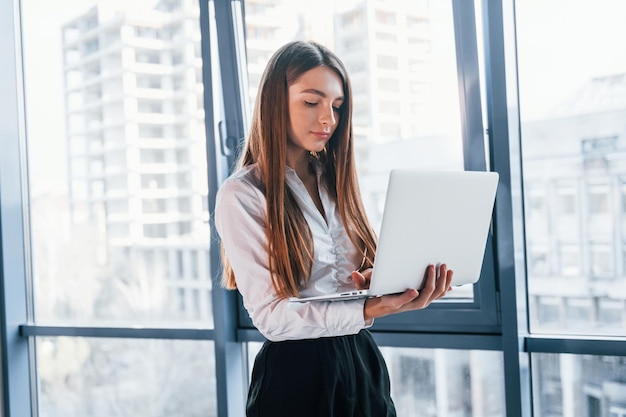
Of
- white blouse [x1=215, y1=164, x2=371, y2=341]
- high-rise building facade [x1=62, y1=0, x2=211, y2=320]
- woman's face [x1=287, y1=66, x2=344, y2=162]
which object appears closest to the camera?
white blouse [x1=215, y1=164, x2=371, y2=341]

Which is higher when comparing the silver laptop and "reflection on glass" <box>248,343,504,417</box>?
the silver laptop

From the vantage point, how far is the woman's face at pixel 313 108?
1632 millimetres

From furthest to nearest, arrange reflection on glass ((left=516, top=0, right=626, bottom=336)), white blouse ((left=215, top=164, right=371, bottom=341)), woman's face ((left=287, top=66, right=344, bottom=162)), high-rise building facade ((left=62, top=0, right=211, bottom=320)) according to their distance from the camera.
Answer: high-rise building facade ((left=62, top=0, right=211, bottom=320))
reflection on glass ((left=516, top=0, right=626, bottom=336))
woman's face ((left=287, top=66, right=344, bottom=162))
white blouse ((left=215, top=164, right=371, bottom=341))

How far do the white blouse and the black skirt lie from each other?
5 cm

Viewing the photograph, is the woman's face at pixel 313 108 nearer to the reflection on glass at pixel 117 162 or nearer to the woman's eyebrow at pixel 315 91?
the woman's eyebrow at pixel 315 91

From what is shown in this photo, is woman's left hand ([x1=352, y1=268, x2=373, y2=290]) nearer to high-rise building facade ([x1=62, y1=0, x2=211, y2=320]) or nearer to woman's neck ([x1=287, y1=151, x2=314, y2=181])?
woman's neck ([x1=287, y1=151, x2=314, y2=181])

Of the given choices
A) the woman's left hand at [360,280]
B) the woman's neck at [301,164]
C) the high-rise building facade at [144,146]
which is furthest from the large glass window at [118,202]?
the woman's left hand at [360,280]

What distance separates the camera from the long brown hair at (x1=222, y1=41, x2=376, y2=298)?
154 centimetres

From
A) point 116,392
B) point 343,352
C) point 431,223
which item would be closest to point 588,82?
point 431,223

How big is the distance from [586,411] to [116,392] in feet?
5.85

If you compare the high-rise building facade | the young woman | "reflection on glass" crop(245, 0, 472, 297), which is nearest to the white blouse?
the young woman

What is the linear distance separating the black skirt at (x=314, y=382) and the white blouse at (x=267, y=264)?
0.18 feet

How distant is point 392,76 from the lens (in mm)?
2369

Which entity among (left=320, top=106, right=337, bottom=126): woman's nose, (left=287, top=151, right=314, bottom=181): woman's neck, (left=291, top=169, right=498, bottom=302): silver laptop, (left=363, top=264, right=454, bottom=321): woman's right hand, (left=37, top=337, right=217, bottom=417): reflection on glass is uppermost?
(left=320, top=106, right=337, bottom=126): woman's nose
